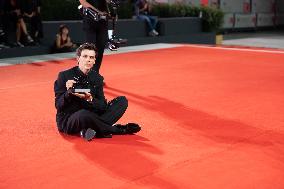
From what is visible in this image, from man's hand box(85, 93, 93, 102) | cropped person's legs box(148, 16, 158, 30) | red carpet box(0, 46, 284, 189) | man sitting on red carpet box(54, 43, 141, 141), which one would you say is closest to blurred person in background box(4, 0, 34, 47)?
red carpet box(0, 46, 284, 189)

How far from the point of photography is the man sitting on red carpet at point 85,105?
4.11 m

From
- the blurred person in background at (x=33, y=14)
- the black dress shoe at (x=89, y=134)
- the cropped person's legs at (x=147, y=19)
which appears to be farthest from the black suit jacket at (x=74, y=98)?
the cropped person's legs at (x=147, y=19)

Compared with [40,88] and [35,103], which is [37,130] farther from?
[40,88]

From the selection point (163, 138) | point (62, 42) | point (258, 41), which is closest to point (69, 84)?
point (163, 138)

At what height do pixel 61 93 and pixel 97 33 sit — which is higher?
pixel 97 33

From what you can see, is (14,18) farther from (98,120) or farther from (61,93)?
(98,120)

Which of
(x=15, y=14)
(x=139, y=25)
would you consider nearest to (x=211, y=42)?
(x=139, y=25)

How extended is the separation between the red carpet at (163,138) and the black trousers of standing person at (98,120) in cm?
11

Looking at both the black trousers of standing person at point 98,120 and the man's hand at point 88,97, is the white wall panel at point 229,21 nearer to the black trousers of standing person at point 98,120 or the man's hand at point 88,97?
the black trousers of standing person at point 98,120

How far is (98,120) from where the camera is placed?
4227 mm

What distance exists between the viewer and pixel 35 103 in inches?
231

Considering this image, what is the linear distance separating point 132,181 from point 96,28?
363cm

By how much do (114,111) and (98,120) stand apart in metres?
0.25

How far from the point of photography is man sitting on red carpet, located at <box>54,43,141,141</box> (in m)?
4.11
